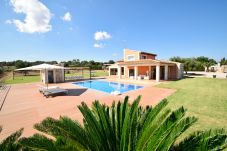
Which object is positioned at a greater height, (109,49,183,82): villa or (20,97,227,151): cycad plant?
(109,49,183,82): villa

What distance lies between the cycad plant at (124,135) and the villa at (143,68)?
2424 cm

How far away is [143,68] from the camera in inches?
1496

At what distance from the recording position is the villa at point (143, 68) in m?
29.8

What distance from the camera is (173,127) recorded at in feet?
10.5

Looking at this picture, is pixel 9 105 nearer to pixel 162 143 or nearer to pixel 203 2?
pixel 162 143

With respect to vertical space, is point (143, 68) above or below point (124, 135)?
above

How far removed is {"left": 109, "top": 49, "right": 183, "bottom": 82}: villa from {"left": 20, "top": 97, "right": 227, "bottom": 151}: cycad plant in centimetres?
2424

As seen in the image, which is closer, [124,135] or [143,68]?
[124,135]

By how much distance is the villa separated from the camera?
97.8 ft

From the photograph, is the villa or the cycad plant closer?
the cycad plant

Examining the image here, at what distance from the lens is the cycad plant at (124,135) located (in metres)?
2.90

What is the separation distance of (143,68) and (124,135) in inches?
1411

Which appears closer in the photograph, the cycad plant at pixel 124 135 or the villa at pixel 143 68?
the cycad plant at pixel 124 135

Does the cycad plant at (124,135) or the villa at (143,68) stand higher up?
the villa at (143,68)
